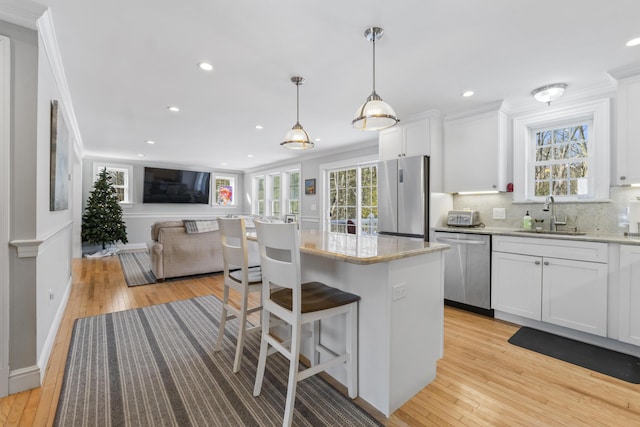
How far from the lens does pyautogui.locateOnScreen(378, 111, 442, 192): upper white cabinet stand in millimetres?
3664

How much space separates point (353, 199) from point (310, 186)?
1.31 metres

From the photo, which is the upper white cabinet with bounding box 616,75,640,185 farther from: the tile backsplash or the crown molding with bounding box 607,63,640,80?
the tile backsplash

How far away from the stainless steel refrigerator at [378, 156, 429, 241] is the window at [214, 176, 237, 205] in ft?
20.1

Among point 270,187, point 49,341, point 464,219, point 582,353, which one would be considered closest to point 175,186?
point 270,187

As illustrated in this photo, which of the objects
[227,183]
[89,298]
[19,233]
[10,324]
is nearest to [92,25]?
[19,233]

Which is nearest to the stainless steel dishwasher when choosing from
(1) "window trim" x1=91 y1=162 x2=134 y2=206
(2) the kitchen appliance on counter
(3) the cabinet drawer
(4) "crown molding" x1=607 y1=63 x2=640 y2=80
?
(3) the cabinet drawer

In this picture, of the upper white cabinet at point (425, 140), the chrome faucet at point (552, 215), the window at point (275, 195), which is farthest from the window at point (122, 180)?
the chrome faucet at point (552, 215)

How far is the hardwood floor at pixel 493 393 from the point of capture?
1.60 m

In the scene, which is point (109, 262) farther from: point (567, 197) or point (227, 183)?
point (567, 197)

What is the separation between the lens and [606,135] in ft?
9.18

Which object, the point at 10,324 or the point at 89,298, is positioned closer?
the point at 10,324

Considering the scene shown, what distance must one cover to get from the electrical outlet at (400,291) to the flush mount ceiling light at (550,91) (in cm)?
257

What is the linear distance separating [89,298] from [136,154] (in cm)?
407

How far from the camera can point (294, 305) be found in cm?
150
